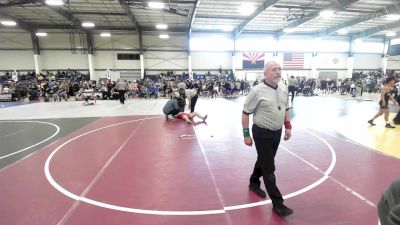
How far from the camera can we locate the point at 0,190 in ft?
13.0

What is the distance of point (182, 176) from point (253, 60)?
27191 millimetres

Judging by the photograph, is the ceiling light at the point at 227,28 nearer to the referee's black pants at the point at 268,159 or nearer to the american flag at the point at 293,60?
the american flag at the point at 293,60

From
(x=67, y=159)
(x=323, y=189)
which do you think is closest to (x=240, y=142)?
(x=323, y=189)

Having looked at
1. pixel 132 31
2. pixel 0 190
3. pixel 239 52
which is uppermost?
pixel 132 31

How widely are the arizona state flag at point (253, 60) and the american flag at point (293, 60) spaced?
2908 millimetres

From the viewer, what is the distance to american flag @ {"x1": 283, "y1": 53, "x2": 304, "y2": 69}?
3031 cm

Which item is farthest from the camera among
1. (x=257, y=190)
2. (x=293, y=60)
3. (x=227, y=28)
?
(x=293, y=60)

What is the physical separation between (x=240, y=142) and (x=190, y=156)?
1700 millimetres

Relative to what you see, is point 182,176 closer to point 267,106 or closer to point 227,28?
point 267,106

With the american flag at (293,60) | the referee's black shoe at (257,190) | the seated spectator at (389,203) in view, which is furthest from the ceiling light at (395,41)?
the seated spectator at (389,203)

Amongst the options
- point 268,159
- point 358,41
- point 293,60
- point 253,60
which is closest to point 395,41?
point 358,41

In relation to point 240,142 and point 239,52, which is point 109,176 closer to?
point 240,142

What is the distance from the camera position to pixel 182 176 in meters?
4.45

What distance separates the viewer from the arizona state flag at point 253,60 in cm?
2964
